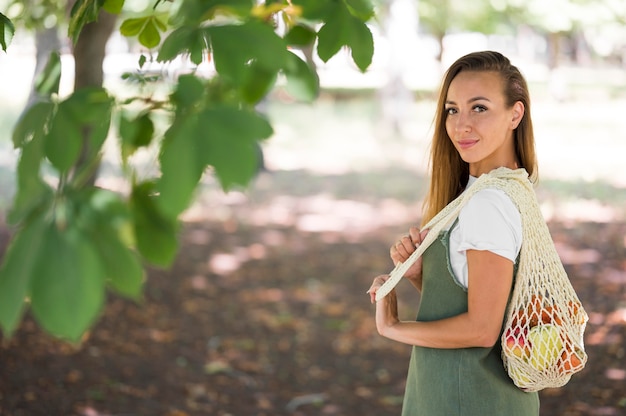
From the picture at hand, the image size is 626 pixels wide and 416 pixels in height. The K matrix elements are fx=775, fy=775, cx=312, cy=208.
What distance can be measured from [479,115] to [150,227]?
1.15 m

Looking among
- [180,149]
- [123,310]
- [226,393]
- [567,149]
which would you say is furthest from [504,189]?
[567,149]

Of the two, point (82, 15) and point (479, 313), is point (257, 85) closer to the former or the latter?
point (82, 15)

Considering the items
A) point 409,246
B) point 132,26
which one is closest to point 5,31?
point 132,26

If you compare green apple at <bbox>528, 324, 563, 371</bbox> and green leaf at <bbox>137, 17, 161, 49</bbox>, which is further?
green leaf at <bbox>137, 17, 161, 49</bbox>

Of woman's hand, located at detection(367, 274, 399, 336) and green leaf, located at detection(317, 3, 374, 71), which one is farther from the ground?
green leaf, located at detection(317, 3, 374, 71)

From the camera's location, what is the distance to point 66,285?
36.8 inches

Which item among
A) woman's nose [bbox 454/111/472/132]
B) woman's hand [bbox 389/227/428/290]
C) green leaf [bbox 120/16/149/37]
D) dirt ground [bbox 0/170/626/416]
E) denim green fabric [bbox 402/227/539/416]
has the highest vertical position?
green leaf [bbox 120/16/149/37]

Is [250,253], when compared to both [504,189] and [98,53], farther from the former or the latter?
[504,189]

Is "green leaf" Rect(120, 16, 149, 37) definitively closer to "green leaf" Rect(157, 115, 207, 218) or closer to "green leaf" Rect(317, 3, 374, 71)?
"green leaf" Rect(317, 3, 374, 71)

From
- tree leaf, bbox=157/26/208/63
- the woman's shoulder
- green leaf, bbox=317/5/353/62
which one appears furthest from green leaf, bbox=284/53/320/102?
the woman's shoulder

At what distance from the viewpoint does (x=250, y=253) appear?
28.7 ft

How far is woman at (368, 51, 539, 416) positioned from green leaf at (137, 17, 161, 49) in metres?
0.83

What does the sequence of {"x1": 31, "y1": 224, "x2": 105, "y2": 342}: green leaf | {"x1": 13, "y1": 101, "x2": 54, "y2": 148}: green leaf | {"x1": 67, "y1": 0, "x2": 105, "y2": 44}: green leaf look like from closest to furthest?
1. {"x1": 31, "y1": 224, "x2": 105, "y2": 342}: green leaf
2. {"x1": 13, "y1": 101, "x2": 54, "y2": 148}: green leaf
3. {"x1": 67, "y1": 0, "x2": 105, "y2": 44}: green leaf

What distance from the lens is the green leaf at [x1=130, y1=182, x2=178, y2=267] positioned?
1241mm
